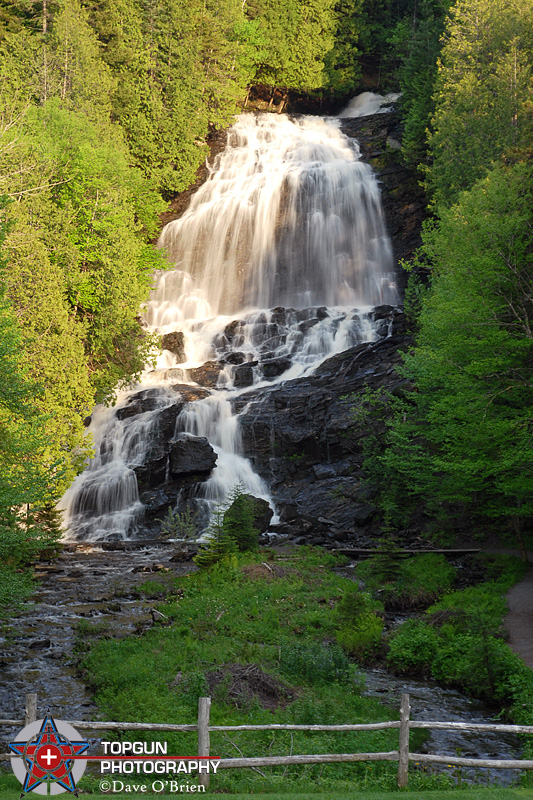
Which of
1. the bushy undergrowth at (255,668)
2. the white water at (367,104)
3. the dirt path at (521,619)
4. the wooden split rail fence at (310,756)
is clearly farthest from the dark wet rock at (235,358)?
the white water at (367,104)

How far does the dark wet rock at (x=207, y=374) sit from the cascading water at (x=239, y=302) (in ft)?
0.28

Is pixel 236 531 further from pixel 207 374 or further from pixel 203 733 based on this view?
pixel 207 374

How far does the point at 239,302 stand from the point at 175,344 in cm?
675

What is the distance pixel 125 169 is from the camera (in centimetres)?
3778

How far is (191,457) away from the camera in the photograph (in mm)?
31188

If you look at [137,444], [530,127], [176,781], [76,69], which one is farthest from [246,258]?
[176,781]

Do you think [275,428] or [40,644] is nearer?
[40,644]

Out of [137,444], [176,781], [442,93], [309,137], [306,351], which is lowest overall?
[176,781]

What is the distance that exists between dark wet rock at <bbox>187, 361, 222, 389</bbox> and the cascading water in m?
0.08

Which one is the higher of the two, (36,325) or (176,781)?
(36,325)

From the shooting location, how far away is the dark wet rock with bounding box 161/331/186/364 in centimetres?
3991

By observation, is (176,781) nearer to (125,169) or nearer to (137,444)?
(137,444)

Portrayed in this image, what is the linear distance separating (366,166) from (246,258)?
1248 centimetres

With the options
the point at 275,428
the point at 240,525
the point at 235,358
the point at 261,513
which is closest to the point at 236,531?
the point at 240,525
